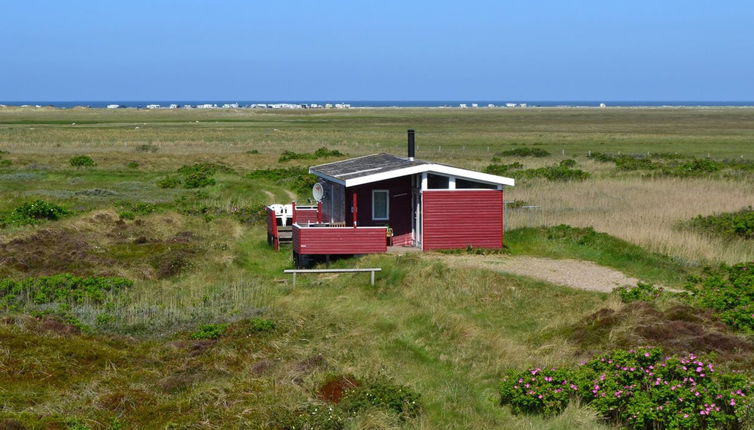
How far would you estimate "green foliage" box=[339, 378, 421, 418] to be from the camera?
1261 centimetres

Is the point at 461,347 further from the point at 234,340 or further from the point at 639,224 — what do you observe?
the point at 639,224

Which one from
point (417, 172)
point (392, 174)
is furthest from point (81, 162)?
point (417, 172)

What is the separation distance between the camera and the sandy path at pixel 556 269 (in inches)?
842

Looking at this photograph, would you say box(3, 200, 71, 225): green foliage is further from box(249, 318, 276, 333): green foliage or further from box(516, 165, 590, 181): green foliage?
box(516, 165, 590, 181): green foliage

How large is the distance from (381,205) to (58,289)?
9770 mm

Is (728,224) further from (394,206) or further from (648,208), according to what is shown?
(394,206)

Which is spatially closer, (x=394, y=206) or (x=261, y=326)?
(x=261, y=326)

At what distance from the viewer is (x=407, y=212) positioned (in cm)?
2694

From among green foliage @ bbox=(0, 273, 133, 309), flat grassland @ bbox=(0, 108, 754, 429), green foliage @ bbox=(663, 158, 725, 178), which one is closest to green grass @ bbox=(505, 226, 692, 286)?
flat grassland @ bbox=(0, 108, 754, 429)

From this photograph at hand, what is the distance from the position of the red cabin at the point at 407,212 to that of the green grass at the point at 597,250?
1.64 m

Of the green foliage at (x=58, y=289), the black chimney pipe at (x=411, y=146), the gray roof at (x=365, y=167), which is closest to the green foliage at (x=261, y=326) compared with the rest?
the green foliage at (x=58, y=289)

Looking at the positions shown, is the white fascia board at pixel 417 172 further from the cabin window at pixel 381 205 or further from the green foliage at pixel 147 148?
the green foliage at pixel 147 148

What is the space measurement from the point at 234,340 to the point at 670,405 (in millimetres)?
8163

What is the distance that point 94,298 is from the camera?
2092cm
